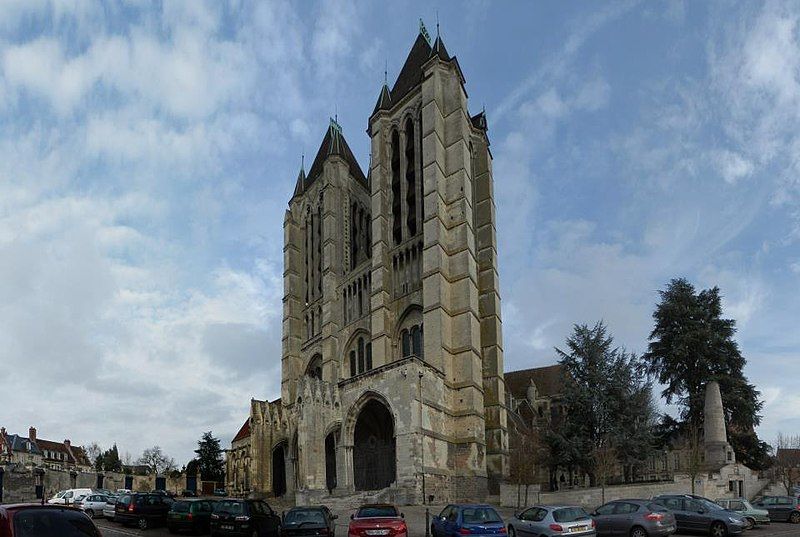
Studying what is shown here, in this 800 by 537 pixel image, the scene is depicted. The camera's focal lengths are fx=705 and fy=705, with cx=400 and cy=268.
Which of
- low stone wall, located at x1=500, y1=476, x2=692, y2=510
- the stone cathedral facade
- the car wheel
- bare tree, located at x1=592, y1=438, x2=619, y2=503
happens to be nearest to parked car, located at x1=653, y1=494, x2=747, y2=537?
the car wheel

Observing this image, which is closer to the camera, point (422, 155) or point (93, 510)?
point (93, 510)

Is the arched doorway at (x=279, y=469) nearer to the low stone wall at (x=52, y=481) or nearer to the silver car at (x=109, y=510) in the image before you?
the low stone wall at (x=52, y=481)

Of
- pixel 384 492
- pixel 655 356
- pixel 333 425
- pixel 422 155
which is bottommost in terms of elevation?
pixel 384 492

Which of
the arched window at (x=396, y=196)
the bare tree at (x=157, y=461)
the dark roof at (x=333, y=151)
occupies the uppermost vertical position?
the dark roof at (x=333, y=151)

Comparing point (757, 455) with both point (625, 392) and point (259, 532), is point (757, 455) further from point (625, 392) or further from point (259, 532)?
point (259, 532)

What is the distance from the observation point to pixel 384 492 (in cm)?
3594

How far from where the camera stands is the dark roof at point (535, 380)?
234 feet

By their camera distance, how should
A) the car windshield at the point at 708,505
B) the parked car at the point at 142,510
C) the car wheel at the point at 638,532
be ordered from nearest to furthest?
the car wheel at the point at 638,532
the car windshield at the point at 708,505
the parked car at the point at 142,510

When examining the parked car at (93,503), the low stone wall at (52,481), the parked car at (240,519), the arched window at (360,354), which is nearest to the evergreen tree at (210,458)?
the low stone wall at (52,481)

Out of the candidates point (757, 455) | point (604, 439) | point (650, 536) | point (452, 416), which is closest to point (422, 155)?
point (452, 416)

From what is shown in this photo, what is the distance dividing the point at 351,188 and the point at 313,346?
13994 mm

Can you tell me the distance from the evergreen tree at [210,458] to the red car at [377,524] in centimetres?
5278

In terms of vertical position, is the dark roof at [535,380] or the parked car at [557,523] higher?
the dark roof at [535,380]

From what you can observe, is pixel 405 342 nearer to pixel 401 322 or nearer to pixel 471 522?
pixel 401 322
